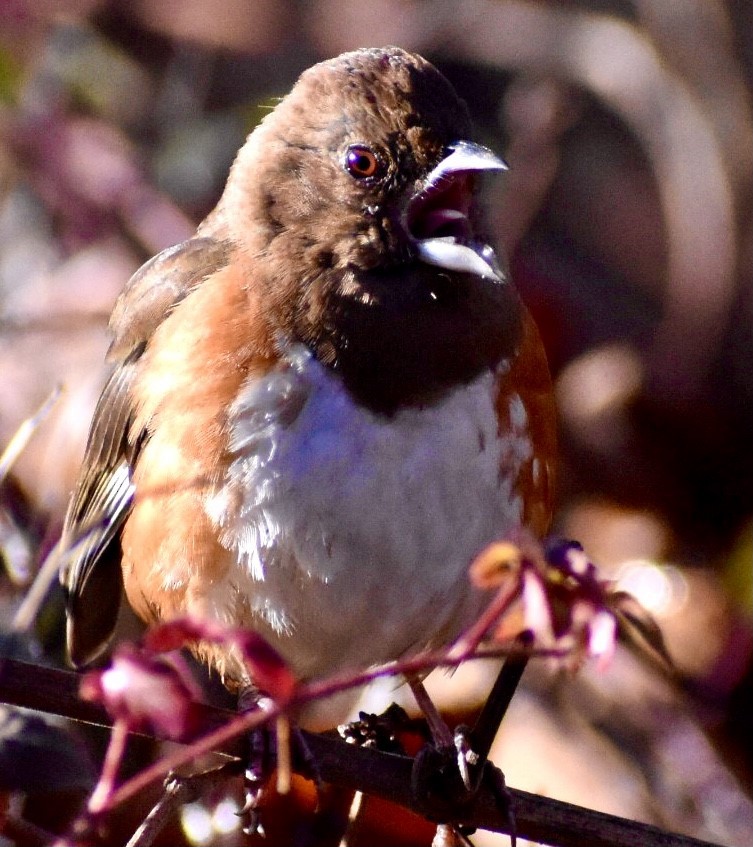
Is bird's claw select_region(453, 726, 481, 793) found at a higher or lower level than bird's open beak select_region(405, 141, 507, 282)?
lower

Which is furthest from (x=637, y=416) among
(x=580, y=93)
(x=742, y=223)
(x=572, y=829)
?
(x=572, y=829)

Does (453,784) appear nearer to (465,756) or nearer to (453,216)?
(465,756)

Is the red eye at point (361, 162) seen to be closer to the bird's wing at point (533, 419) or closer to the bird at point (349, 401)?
the bird at point (349, 401)

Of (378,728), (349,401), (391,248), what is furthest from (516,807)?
(391,248)

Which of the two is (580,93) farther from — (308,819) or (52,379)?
(308,819)

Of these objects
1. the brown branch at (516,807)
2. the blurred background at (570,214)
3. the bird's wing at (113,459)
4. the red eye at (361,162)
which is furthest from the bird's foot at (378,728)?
the blurred background at (570,214)

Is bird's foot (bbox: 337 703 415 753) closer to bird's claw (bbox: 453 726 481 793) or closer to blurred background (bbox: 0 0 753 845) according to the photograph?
bird's claw (bbox: 453 726 481 793)

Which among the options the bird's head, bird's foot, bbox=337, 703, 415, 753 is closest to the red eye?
the bird's head

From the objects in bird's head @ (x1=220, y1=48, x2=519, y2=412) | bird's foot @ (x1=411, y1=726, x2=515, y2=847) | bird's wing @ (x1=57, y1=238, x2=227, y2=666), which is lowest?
bird's foot @ (x1=411, y1=726, x2=515, y2=847)
